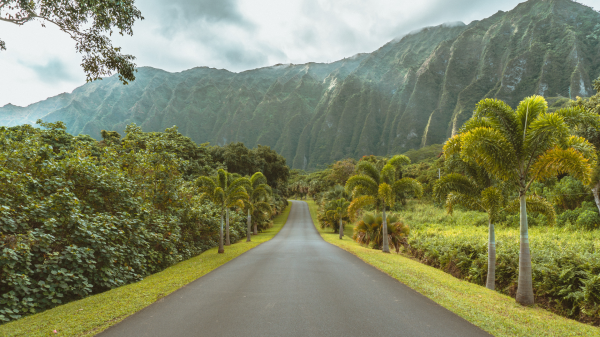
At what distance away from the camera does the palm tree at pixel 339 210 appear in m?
35.4

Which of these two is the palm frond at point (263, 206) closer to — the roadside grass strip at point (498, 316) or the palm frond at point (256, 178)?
the palm frond at point (256, 178)

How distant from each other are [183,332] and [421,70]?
222 meters

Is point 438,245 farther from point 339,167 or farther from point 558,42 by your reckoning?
point 558,42

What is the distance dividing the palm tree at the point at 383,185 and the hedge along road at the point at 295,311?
33.4 feet

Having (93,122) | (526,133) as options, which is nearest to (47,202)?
(526,133)

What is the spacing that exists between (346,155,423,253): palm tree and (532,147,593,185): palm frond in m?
9.86

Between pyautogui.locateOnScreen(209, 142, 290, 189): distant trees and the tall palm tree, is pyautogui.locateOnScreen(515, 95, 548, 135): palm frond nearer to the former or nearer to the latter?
the tall palm tree

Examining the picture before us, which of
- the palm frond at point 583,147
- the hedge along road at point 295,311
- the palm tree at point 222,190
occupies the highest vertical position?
the palm frond at point 583,147

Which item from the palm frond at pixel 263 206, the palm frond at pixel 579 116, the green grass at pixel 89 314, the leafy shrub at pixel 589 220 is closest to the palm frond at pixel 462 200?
the palm frond at pixel 579 116

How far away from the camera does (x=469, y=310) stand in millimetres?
6059

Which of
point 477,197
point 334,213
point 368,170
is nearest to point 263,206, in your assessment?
point 334,213

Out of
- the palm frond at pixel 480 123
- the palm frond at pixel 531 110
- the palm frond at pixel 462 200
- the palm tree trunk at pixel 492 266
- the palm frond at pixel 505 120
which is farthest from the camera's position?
the palm frond at pixel 462 200

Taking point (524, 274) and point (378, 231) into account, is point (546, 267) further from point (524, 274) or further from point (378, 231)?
point (378, 231)

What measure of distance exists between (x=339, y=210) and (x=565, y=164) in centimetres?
2844
